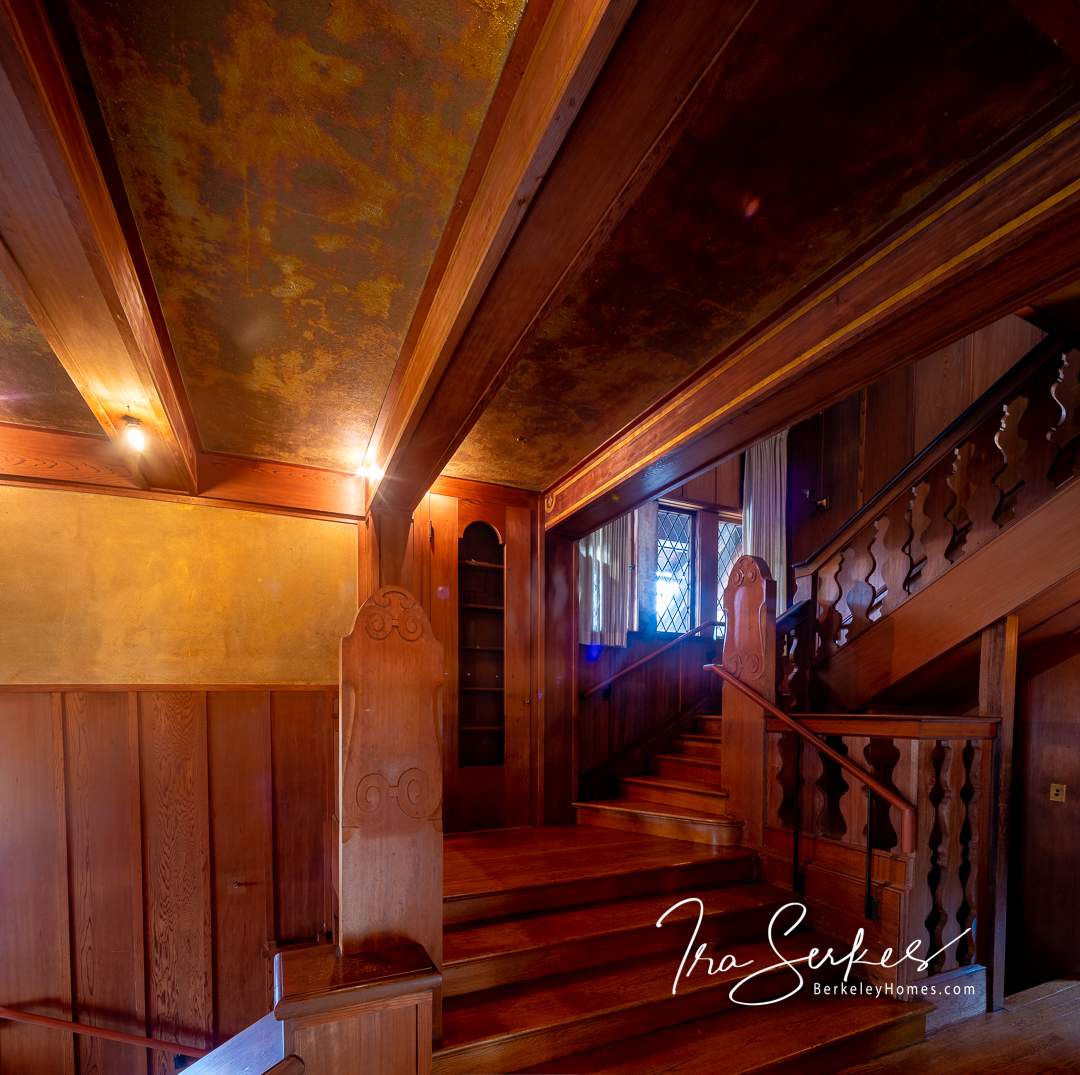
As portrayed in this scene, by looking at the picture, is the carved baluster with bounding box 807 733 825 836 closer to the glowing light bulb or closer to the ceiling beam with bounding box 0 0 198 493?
the ceiling beam with bounding box 0 0 198 493

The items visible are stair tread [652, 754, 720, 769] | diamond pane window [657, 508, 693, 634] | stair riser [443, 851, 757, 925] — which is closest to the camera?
stair riser [443, 851, 757, 925]

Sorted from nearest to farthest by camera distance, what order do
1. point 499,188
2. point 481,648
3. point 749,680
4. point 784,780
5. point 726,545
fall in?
point 499,188
point 784,780
point 749,680
point 481,648
point 726,545

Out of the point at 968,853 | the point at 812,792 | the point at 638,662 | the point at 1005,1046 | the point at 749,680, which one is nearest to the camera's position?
the point at 1005,1046

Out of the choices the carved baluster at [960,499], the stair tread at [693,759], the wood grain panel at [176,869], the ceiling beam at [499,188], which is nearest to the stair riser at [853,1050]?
the stair tread at [693,759]

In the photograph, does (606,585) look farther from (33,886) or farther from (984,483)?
(33,886)

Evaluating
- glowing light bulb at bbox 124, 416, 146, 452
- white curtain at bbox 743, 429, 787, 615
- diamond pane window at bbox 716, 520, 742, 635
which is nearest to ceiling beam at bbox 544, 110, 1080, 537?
glowing light bulb at bbox 124, 416, 146, 452

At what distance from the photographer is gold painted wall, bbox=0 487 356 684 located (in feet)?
11.4

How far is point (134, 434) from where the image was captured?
9.81ft

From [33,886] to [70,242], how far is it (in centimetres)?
351

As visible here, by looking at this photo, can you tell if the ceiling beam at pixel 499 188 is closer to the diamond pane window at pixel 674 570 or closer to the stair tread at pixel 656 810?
the stair tread at pixel 656 810

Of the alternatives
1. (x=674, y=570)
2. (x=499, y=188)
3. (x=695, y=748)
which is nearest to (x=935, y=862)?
(x=695, y=748)

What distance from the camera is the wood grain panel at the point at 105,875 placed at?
3404mm

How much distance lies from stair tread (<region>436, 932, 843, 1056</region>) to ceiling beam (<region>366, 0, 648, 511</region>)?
7.88 ft

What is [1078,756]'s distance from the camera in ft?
12.1
